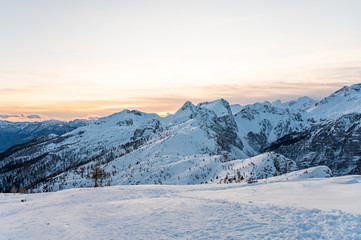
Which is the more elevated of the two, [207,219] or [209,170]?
[207,219]

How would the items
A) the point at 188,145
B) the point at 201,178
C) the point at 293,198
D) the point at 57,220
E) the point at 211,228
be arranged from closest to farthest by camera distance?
the point at 211,228
the point at 57,220
the point at 293,198
the point at 201,178
the point at 188,145

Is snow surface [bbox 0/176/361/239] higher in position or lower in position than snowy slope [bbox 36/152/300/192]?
higher

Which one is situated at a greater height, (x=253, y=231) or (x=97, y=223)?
(x=253, y=231)

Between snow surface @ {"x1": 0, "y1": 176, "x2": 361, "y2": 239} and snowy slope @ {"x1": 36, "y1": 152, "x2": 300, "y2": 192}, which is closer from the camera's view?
snow surface @ {"x1": 0, "y1": 176, "x2": 361, "y2": 239}

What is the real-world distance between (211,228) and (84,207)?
40.3 feet

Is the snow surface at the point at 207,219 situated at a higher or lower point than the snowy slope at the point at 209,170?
higher

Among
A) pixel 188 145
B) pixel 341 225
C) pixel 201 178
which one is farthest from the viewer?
pixel 188 145

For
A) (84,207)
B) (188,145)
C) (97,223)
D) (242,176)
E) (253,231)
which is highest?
(253,231)

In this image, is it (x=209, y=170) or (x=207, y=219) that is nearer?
(x=207, y=219)

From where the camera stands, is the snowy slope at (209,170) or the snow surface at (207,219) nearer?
the snow surface at (207,219)

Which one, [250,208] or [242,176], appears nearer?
[250,208]

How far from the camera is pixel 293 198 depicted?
756 inches

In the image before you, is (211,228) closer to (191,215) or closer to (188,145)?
(191,215)

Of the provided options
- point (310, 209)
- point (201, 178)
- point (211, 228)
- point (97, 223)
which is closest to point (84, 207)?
point (97, 223)
